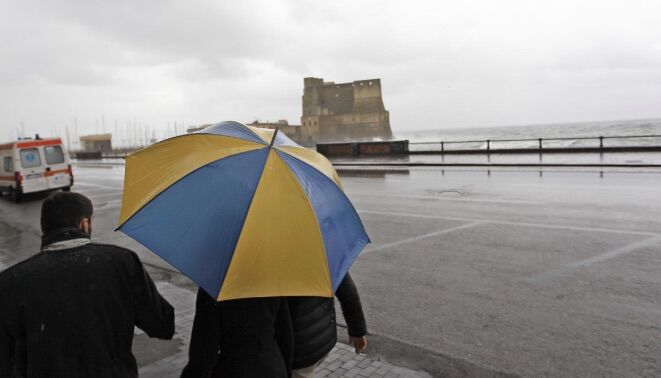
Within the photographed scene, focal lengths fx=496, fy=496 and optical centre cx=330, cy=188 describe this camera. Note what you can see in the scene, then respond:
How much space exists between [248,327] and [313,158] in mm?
915

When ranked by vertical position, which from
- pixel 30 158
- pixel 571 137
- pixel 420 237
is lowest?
pixel 420 237

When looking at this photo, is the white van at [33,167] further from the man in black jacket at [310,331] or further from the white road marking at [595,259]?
the man in black jacket at [310,331]

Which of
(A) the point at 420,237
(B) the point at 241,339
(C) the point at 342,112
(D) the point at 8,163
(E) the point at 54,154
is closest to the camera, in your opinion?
(B) the point at 241,339

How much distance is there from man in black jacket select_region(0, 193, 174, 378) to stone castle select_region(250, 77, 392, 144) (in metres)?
119

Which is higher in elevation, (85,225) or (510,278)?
(85,225)

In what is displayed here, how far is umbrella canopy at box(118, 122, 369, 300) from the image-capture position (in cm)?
198

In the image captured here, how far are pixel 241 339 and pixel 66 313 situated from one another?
71cm

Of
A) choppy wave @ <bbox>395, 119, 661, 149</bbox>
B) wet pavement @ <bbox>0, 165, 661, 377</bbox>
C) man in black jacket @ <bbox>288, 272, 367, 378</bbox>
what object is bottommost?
wet pavement @ <bbox>0, 165, 661, 377</bbox>

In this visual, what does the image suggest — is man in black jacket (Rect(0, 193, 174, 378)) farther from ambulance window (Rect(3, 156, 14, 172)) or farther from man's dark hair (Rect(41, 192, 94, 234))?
ambulance window (Rect(3, 156, 14, 172))

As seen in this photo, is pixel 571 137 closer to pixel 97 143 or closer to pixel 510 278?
pixel 510 278

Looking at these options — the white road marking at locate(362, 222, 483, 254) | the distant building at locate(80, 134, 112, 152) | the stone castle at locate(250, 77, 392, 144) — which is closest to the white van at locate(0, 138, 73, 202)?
the white road marking at locate(362, 222, 483, 254)

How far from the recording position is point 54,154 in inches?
745

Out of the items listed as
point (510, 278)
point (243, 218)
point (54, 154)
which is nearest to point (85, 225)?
point (243, 218)

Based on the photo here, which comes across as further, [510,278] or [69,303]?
[510,278]
